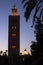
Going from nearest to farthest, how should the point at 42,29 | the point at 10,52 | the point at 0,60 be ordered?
the point at 0,60 → the point at 42,29 → the point at 10,52

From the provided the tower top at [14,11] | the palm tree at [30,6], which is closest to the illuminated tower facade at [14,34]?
the tower top at [14,11]

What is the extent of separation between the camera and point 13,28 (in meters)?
85.0

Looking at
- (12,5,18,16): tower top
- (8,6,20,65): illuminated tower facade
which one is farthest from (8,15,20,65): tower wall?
(12,5,18,16): tower top

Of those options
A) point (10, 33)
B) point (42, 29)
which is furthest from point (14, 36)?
point (42, 29)

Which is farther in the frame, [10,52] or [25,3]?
[10,52]

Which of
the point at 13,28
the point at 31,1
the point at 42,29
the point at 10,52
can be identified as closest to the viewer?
the point at 31,1

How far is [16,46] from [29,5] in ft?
197

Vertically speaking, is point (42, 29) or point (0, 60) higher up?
point (42, 29)

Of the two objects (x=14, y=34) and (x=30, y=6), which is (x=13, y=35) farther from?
(x=30, y=6)

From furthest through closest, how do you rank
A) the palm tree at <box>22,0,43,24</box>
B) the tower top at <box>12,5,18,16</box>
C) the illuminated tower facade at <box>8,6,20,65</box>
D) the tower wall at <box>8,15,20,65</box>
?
the tower top at <box>12,5,18,16</box>
the illuminated tower facade at <box>8,6,20,65</box>
the tower wall at <box>8,15,20,65</box>
the palm tree at <box>22,0,43,24</box>

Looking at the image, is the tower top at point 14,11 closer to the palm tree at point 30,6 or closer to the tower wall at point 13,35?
the tower wall at point 13,35

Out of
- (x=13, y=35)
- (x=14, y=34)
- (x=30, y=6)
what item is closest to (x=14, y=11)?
(x=14, y=34)

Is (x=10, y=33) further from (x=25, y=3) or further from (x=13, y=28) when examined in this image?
(x=25, y=3)

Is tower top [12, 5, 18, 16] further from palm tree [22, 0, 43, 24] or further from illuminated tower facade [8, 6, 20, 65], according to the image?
palm tree [22, 0, 43, 24]
